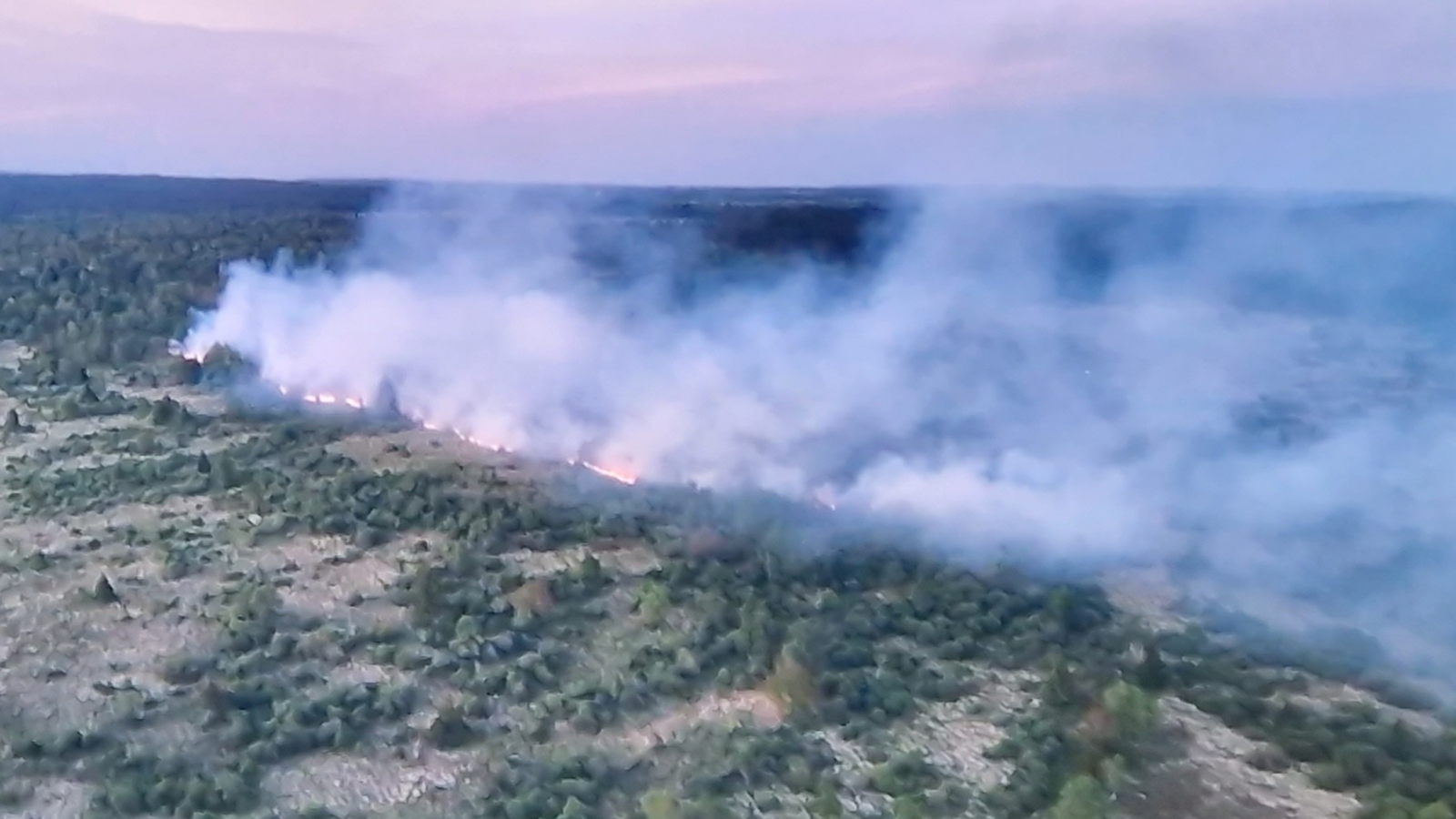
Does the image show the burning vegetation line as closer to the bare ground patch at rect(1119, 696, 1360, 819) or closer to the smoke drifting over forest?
the smoke drifting over forest

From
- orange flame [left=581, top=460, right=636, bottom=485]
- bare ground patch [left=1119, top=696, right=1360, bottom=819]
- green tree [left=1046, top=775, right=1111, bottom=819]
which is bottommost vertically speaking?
bare ground patch [left=1119, top=696, right=1360, bottom=819]

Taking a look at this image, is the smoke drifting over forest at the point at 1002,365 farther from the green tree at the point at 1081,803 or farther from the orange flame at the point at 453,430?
the green tree at the point at 1081,803

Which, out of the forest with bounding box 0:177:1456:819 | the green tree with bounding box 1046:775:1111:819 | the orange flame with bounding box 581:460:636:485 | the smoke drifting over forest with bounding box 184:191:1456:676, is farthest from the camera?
the orange flame with bounding box 581:460:636:485

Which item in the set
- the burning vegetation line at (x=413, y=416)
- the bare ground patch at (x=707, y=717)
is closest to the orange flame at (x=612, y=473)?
the burning vegetation line at (x=413, y=416)

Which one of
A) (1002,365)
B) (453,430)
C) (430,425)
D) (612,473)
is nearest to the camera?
(612,473)

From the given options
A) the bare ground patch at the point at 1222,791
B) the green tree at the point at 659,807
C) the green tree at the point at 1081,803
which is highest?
the green tree at the point at 1081,803

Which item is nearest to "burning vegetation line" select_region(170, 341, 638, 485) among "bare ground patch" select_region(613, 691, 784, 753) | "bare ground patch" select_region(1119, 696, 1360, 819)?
"bare ground patch" select_region(613, 691, 784, 753)

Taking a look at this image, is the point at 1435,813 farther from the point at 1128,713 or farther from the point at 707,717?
the point at 707,717

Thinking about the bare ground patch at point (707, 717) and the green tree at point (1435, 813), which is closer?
the green tree at point (1435, 813)

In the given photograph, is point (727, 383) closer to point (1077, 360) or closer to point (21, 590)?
point (1077, 360)

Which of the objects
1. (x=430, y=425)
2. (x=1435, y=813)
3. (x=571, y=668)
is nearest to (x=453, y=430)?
(x=430, y=425)
